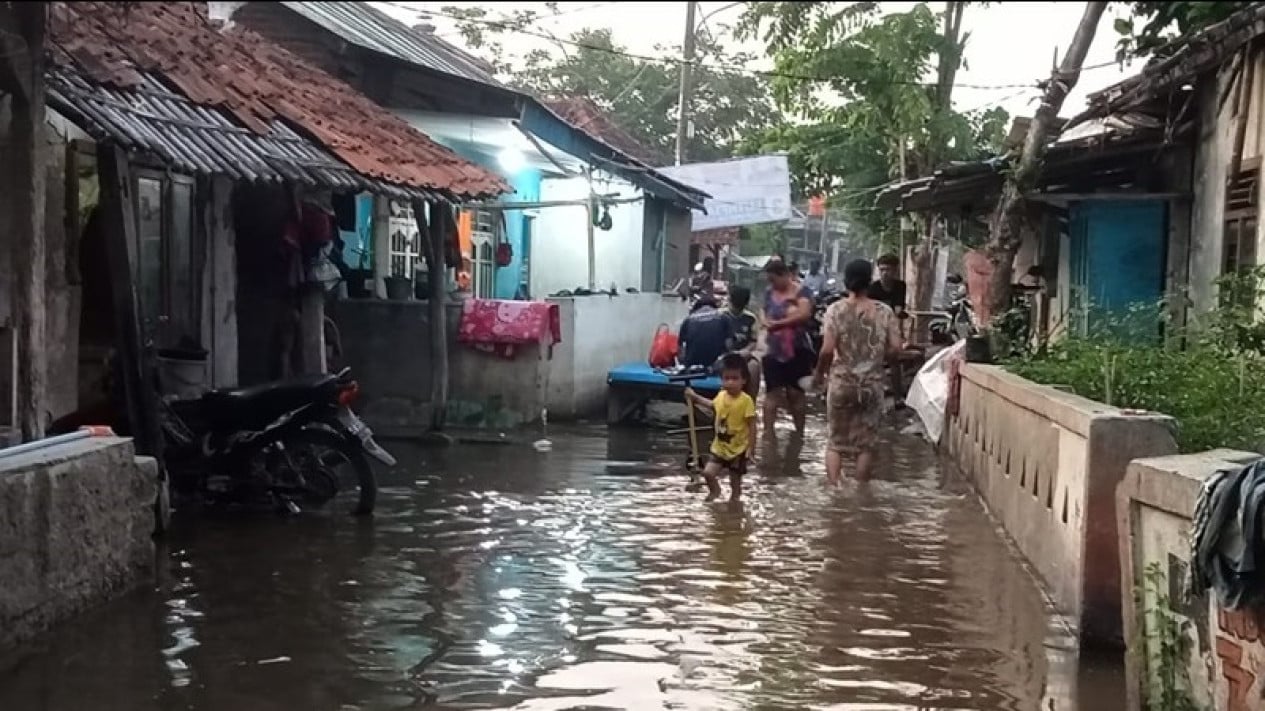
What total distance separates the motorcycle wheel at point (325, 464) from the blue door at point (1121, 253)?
6.94 metres

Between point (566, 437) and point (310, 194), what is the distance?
11.9ft

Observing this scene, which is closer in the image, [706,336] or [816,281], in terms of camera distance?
[706,336]

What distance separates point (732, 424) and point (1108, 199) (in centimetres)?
470

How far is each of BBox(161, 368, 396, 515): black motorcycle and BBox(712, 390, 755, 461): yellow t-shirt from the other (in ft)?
8.69

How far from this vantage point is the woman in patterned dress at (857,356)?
1121 centimetres

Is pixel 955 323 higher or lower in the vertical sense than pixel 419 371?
higher

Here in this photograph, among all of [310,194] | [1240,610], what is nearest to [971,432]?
[310,194]

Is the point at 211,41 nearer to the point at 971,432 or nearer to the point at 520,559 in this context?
the point at 520,559

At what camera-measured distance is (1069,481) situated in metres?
7.33

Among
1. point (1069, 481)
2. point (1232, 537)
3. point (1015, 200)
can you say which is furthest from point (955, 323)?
point (1232, 537)

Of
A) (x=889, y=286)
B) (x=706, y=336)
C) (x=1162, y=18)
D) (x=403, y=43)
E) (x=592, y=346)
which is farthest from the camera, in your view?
(x=403, y=43)

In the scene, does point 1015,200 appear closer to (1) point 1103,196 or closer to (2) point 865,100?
(1) point 1103,196

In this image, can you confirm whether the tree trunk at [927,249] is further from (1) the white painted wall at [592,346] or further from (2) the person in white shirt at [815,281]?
(1) the white painted wall at [592,346]

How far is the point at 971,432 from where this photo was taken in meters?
12.1
